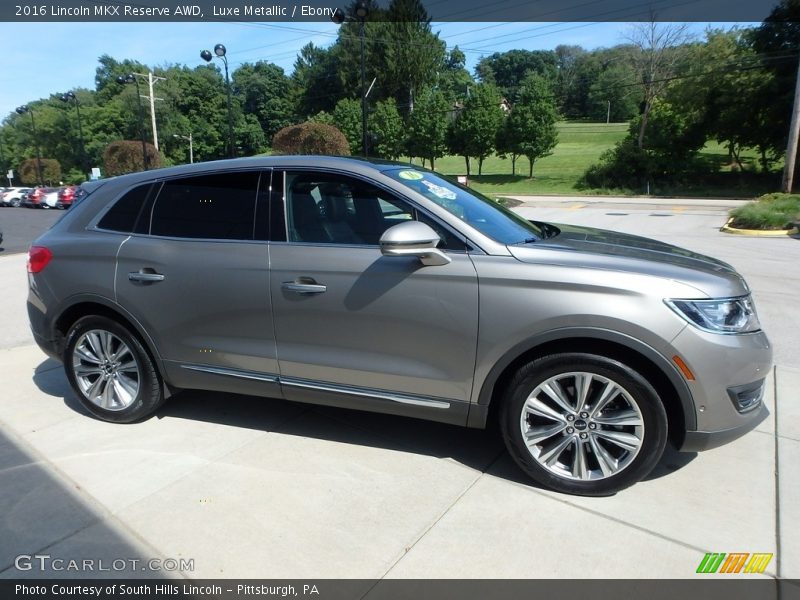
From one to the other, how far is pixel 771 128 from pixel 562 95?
6675 cm

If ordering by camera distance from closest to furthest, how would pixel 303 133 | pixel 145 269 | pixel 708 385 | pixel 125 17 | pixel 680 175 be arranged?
pixel 708 385, pixel 145 269, pixel 125 17, pixel 303 133, pixel 680 175

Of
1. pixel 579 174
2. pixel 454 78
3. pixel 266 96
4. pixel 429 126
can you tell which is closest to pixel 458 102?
pixel 429 126

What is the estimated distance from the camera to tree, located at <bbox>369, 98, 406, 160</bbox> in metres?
56.4

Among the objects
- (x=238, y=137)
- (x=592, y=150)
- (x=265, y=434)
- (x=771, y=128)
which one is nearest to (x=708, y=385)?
(x=265, y=434)

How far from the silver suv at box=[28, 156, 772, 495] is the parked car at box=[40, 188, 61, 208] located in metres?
40.4

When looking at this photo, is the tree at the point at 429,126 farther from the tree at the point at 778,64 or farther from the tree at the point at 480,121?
the tree at the point at 778,64

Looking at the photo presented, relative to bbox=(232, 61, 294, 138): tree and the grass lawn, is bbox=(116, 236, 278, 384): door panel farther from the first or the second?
bbox=(232, 61, 294, 138): tree

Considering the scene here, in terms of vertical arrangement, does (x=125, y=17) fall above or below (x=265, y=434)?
above

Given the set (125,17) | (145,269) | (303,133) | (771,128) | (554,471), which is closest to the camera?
(554,471)

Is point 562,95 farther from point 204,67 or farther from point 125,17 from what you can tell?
point 125,17

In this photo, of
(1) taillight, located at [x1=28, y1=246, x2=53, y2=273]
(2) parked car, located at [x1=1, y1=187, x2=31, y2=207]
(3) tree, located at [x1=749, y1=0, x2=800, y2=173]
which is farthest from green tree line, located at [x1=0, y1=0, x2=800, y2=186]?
(1) taillight, located at [x1=28, y1=246, x2=53, y2=273]

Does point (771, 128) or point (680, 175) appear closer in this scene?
point (771, 128)

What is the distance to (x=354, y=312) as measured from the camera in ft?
10.5

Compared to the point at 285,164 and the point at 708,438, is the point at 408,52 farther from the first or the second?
the point at 708,438
